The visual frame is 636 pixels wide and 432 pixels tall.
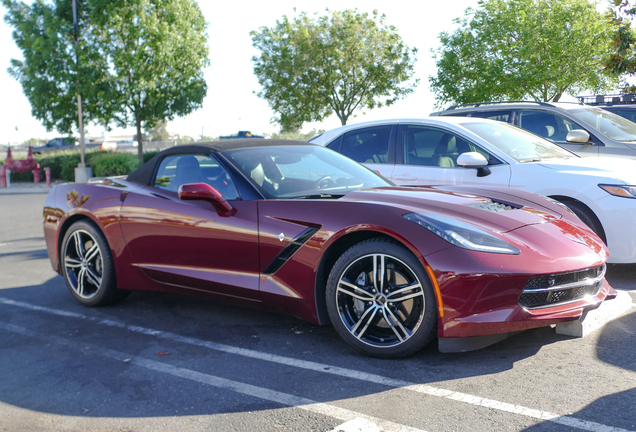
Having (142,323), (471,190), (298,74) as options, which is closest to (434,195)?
(471,190)

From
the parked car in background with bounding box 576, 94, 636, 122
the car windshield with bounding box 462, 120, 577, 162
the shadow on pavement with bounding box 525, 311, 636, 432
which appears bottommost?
the shadow on pavement with bounding box 525, 311, 636, 432

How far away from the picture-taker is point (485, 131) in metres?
6.27

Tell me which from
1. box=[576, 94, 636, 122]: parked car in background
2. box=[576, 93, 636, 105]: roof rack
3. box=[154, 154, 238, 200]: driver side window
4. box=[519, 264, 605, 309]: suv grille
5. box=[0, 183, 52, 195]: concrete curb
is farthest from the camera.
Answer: box=[0, 183, 52, 195]: concrete curb

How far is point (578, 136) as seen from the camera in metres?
7.08

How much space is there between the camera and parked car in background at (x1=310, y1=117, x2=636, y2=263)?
5.24 meters

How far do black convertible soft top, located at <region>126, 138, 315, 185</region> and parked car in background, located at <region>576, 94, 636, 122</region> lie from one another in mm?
6881

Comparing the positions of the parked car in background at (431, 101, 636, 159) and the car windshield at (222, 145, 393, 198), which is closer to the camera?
the car windshield at (222, 145, 393, 198)

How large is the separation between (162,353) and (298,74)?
3268cm

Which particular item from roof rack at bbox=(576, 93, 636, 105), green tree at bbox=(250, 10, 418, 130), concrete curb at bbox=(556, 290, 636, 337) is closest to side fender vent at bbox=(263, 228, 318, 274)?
concrete curb at bbox=(556, 290, 636, 337)

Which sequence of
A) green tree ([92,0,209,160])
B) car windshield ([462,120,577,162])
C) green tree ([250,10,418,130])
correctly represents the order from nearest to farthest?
car windshield ([462,120,577,162]) → green tree ([92,0,209,160]) → green tree ([250,10,418,130])

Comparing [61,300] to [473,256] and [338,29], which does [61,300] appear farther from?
[338,29]

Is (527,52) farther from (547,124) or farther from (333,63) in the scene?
(547,124)

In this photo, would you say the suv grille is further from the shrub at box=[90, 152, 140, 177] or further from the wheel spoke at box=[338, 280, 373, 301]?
the shrub at box=[90, 152, 140, 177]

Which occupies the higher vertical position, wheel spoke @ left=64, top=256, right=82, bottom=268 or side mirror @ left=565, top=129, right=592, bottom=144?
side mirror @ left=565, top=129, right=592, bottom=144
